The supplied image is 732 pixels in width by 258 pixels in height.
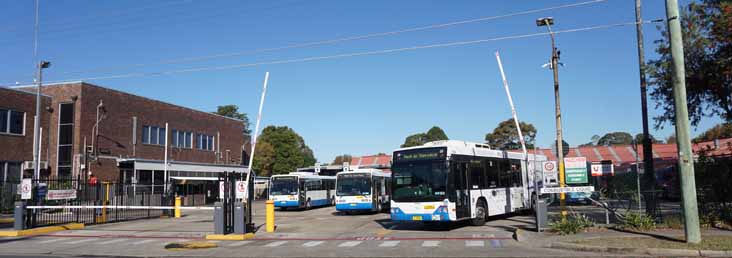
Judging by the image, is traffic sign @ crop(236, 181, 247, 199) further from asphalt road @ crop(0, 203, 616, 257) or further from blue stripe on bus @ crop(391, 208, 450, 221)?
blue stripe on bus @ crop(391, 208, 450, 221)

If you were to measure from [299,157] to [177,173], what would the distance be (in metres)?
34.8

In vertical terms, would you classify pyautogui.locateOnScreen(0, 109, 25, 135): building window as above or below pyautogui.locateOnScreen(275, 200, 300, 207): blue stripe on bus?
above

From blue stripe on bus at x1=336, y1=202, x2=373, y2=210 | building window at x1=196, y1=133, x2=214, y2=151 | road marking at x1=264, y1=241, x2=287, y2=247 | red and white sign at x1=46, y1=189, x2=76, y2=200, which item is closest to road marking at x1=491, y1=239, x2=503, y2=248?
road marking at x1=264, y1=241, x2=287, y2=247

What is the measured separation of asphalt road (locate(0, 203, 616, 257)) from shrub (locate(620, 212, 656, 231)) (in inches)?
130

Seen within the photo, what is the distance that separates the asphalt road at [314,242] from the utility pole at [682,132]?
2525mm

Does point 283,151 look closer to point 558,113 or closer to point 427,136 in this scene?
point 427,136

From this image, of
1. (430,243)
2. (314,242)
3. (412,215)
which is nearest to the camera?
(430,243)

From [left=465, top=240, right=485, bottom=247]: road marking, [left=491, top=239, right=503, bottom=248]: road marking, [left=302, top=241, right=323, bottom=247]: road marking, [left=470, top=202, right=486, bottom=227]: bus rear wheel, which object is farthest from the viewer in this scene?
[left=470, top=202, right=486, bottom=227]: bus rear wheel

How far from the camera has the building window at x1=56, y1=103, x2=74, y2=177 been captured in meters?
37.8

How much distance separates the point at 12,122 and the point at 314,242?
27.6 metres

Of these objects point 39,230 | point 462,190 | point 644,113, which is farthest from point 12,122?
point 644,113

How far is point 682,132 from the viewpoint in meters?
13.3

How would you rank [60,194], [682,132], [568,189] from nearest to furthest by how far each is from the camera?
1. [682,132]
2. [568,189]
3. [60,194]

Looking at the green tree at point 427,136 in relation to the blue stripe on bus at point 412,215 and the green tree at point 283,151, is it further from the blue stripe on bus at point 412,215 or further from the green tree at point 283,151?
the blue stripe on bus at point 412,215
